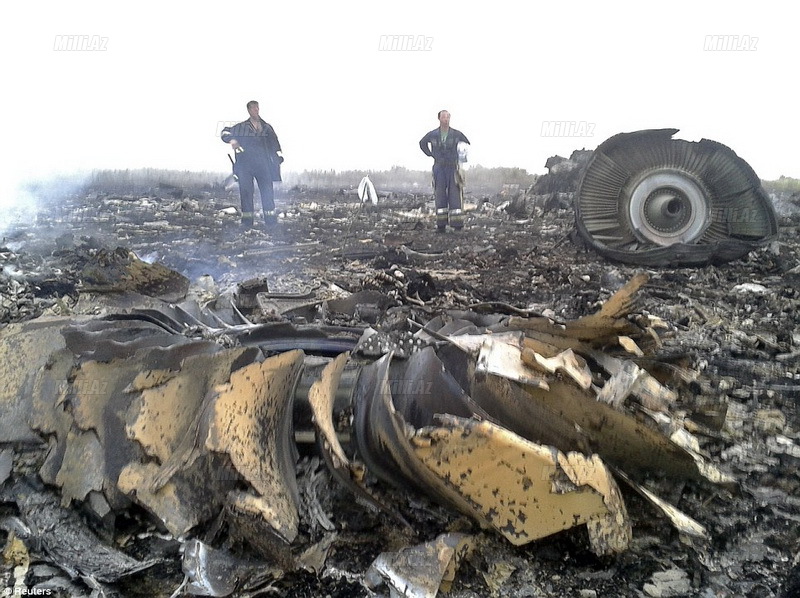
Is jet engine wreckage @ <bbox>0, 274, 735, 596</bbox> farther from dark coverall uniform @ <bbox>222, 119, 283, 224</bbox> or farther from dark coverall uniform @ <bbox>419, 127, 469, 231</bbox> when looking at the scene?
dark coverall uniform @ <bbox>419, 127, 469, 231</bbox>

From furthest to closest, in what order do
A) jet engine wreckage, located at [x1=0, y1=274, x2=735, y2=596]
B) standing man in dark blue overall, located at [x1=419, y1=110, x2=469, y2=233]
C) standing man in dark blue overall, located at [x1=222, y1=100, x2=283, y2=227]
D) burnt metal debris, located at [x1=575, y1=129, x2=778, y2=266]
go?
standing man in dark blue overall, located at [x1=419, y1=110, x2=469, y2=233] < standing man in dark blue overall, located at [x1=222, y1=100, x2=283, y2=227] < burnt metal debris, located at [x1=575, y1=129, x2=778, y2=266] < jet engine wreckage, located at [x1=0, y1=274, x2=735, y2=596]

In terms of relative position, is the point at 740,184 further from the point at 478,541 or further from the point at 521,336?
the point at 478,541

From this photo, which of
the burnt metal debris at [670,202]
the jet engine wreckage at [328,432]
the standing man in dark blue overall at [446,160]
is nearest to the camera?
the jet engine wreckage at [328,432]

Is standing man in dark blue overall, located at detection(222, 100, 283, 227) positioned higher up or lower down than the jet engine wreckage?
higher up

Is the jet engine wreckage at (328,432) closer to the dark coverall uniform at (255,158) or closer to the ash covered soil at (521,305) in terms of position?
the ash covered soil at (521,305)

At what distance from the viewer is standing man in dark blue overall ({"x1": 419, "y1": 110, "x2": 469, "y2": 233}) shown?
29.2ft

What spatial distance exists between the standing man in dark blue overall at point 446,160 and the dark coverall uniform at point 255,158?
247cm

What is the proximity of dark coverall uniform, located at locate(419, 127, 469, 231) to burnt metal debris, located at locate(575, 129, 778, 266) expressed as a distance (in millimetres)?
2381

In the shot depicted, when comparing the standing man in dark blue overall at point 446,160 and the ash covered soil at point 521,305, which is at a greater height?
the standing man in dark blue overall at point 446,160

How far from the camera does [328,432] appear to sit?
72.5 inches

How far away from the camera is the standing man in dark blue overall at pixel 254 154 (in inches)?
331

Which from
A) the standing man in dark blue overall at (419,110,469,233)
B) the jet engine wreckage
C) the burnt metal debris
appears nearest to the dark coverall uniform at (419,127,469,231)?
the standing man in dark blue overall at (419,110,469,233)

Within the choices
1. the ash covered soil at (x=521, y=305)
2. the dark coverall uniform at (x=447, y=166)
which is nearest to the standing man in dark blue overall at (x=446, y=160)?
the dark coverall uniform at (x=447, y=166)

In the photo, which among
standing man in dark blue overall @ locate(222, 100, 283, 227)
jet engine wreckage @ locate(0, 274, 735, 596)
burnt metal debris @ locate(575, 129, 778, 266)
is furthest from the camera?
standing man in dark blue overall @ locate(222, 100, 283, 227)
